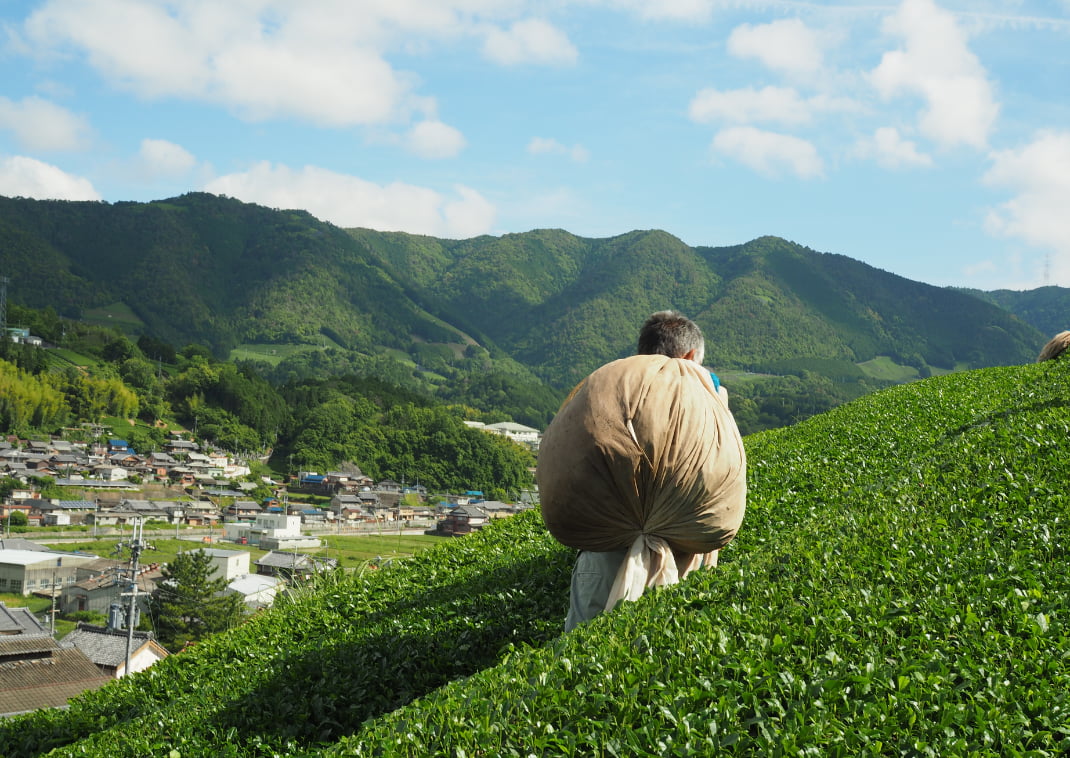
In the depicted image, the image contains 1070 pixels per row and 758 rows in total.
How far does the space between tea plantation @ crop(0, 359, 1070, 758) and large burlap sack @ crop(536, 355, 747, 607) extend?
1.08 feet

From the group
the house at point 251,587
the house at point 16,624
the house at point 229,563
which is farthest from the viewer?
the house at point 229,563

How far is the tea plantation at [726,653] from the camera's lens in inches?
118

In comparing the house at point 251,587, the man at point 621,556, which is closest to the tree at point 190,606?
the house at point 251,587

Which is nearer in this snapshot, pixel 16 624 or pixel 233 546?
pixel 16 624

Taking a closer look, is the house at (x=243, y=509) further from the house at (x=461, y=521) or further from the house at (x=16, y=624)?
the house at (x=16, y=624)

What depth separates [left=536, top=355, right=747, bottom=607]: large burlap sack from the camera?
4203 mm

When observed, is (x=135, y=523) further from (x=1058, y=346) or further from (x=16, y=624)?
(x=1058, y=346)

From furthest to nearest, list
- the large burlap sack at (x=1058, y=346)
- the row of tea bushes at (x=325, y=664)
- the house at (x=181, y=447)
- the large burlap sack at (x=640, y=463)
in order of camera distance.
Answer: the house at (x=181, y=447), the large burlap sack at (x=1058, y=346), the row of tea bushes at (x=325, y=664), the large burlap sack at (x=640, y=463)

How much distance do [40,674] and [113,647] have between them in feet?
28.7

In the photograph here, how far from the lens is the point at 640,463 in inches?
167

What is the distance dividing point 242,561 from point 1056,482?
58.1 m

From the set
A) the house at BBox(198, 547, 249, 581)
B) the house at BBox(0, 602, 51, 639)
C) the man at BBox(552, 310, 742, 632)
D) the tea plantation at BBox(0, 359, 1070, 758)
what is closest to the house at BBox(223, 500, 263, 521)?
the house at BBox(198, 547, 249, 581)

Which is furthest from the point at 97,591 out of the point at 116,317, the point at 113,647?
the point at 116,317

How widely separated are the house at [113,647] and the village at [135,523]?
7 centimetres
